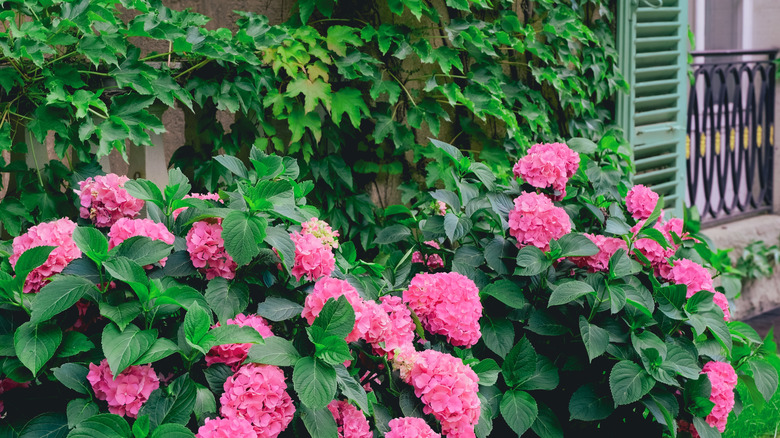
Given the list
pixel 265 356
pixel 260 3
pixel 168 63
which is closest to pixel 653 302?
pixel 265 356

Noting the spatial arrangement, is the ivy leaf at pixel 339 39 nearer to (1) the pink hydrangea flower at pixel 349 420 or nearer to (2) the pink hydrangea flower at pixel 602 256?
(2) the pink hydrangea flower at pixel 602 256

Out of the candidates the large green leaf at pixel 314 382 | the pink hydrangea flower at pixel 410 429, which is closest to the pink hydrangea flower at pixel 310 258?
the large green leaf at pixel 314 382

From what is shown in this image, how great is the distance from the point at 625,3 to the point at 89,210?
304cm

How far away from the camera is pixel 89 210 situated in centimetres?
173

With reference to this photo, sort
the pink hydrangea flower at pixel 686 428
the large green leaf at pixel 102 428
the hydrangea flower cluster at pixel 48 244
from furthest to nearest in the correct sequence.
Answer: the pink hydrangea flower at pixel 686 428
the hydrangea flower cluster at pixel 48 244
the large green leaf at pixel 102 428

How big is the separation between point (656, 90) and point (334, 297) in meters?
3.13

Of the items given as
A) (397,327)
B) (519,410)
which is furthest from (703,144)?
(397,327)

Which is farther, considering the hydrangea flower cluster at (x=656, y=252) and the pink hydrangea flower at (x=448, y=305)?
the hydrangea flower cluster at (x=656, y=252)

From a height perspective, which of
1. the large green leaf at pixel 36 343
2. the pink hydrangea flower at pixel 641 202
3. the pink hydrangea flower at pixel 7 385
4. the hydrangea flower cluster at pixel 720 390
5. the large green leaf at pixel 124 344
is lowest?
the hydrangea flower cluster at pixel 720 390

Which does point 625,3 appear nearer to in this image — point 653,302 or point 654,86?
point 654,86

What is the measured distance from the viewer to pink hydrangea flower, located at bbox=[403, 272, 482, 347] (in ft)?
5.79

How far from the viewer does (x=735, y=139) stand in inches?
222

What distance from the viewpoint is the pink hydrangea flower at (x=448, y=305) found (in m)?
1.76

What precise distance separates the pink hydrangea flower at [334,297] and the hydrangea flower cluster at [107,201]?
48 cm
